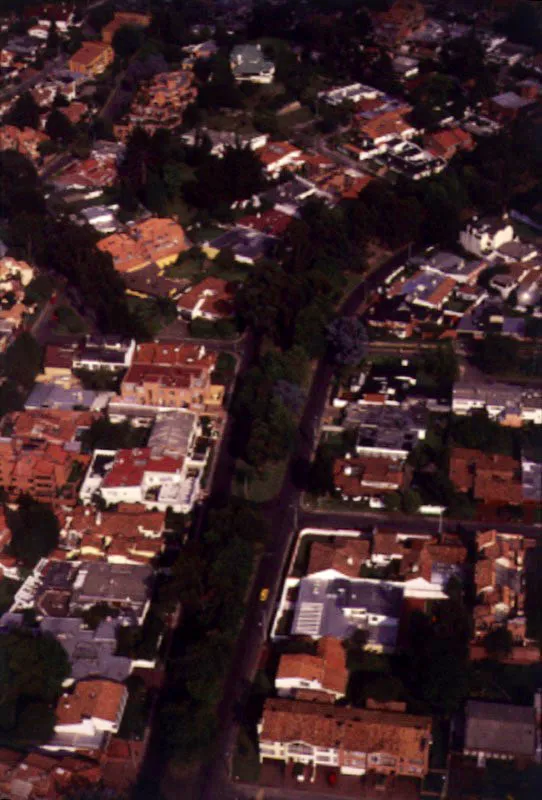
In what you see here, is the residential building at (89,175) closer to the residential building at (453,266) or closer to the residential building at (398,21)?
the residential building at (453,266)

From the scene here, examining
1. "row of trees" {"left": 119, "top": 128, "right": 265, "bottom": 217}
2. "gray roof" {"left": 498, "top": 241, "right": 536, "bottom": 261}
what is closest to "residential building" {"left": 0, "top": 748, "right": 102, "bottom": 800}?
"gray roof" {"left": 498, "top": 241, "right": 536, "bottom": 261}

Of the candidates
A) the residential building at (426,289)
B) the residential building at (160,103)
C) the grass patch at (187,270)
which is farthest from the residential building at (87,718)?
the residential building at (160,103)

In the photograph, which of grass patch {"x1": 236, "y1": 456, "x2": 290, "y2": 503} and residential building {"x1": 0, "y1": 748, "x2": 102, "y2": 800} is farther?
grass patch {"x1": 236, "y1": 456, "x2": 290, "y2": 503}

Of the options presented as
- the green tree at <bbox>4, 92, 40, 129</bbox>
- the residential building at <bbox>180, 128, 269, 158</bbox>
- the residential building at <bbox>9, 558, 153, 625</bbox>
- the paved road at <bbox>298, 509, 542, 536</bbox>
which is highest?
the green tree at <bbox>4, 92, 40, 129</bbox>

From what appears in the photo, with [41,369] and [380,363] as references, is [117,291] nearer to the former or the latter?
[41,369]

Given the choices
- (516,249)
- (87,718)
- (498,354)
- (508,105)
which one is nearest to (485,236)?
(516,249)

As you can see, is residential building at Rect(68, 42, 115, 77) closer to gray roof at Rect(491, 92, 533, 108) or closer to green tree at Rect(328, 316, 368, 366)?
gray roof at Rect(491, 92, 533, 108)

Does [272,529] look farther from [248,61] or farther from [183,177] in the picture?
[248,61]
